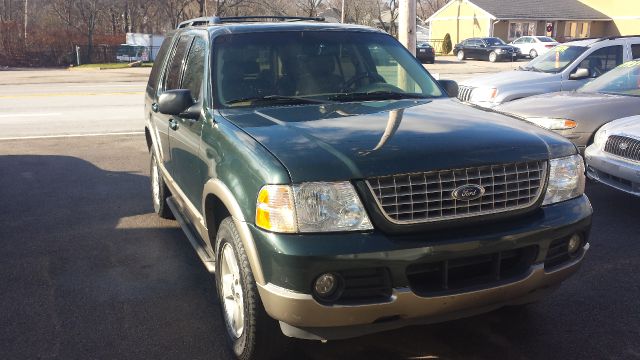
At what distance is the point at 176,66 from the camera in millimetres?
5293

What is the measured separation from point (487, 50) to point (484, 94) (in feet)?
116

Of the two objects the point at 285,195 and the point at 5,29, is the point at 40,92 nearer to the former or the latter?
the point at 285,195

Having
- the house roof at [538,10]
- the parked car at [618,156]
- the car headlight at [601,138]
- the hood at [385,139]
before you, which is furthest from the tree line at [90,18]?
the hood at [385,139]

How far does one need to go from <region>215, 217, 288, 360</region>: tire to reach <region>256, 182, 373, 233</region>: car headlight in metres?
0.41

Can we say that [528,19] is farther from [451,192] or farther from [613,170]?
[451,192]

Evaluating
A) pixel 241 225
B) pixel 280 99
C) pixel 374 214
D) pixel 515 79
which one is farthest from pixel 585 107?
pixel 241 225

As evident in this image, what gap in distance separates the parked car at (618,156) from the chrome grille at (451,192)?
318cm

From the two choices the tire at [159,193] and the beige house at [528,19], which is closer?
the tire at [159,193]

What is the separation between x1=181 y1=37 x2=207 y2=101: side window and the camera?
4453mm

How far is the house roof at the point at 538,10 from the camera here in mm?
57594

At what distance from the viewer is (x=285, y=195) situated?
2.94 metres

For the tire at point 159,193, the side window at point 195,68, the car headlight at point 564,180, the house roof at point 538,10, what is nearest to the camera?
the car headlight at point 564,180

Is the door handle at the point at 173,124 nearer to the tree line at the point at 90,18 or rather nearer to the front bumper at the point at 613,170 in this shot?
the front bumper at the point at 613,170

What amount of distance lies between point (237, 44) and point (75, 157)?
6.06 meters
